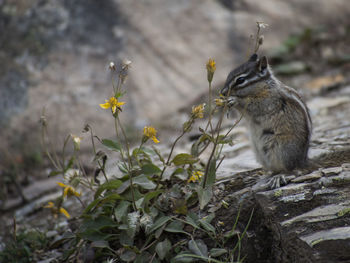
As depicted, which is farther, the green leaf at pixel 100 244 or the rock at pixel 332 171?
the rock at pixel 332 171

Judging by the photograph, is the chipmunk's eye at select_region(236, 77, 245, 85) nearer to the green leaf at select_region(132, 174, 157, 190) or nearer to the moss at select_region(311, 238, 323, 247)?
the green leaf at select_region(132, 174, 157, 190)

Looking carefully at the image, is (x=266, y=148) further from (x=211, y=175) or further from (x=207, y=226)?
(x=207, y=226)

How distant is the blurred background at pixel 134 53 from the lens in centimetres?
615

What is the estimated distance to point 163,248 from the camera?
2.85 meters

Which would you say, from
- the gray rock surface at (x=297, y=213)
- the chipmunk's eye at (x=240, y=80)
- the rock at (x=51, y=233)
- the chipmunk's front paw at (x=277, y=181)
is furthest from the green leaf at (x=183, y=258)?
the chipmunk's eye at (x=240, y=80)

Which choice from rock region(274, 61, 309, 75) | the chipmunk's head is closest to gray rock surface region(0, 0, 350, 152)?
rock region(274, 61, 309, 75)

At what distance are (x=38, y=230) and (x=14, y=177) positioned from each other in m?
1.09

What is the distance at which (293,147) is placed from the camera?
3.53 m

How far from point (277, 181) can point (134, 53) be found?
4409 millimetres

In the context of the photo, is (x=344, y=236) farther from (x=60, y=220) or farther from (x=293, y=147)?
(x=60, y=220)

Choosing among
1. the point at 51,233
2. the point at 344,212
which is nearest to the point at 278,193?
the point at 344,212

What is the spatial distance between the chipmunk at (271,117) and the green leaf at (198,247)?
99cm

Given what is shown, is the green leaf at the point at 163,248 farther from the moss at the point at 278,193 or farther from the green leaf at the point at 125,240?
the moss at the point at 278,193

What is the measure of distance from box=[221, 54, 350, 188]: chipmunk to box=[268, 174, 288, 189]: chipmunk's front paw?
0.06 meters
